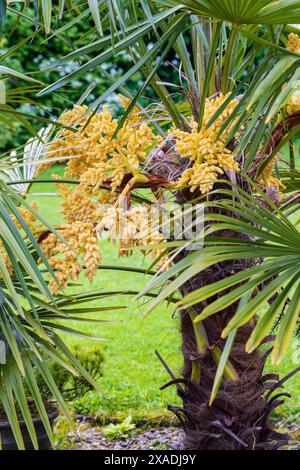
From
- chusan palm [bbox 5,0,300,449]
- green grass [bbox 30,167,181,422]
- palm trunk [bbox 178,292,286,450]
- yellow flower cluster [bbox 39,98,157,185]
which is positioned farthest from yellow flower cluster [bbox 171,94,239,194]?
green grass [bbox 30,167,181,422]

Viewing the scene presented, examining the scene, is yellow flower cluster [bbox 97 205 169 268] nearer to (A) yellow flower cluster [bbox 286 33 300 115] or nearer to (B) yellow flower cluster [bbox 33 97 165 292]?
(B) yellow flower cluster [bbox 33 97 165 292]

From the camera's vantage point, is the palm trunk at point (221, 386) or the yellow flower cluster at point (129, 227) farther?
the palm trunk at point (221, 386)

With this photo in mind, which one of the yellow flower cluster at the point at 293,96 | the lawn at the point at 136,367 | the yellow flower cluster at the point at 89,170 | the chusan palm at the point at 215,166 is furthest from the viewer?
the lawn at the point at 136,367

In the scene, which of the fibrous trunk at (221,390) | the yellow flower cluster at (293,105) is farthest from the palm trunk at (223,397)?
the yellow flower cluster at (293,105)

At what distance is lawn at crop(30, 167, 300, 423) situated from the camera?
3.44 metres

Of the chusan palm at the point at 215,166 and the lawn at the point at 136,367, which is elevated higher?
the chusan palm at the point at 215,166

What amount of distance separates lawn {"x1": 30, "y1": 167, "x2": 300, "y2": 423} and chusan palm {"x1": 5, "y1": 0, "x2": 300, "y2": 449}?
0.42 m

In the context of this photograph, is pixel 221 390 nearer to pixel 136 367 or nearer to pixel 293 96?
pixel 293 96

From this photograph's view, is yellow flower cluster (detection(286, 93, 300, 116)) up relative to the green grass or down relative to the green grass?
up

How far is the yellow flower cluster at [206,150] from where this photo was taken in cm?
197

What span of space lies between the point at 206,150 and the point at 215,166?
8cm

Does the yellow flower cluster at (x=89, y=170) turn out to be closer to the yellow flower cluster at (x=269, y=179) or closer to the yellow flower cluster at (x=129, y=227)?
the yellow flower cluster at (x=129, y=227)
